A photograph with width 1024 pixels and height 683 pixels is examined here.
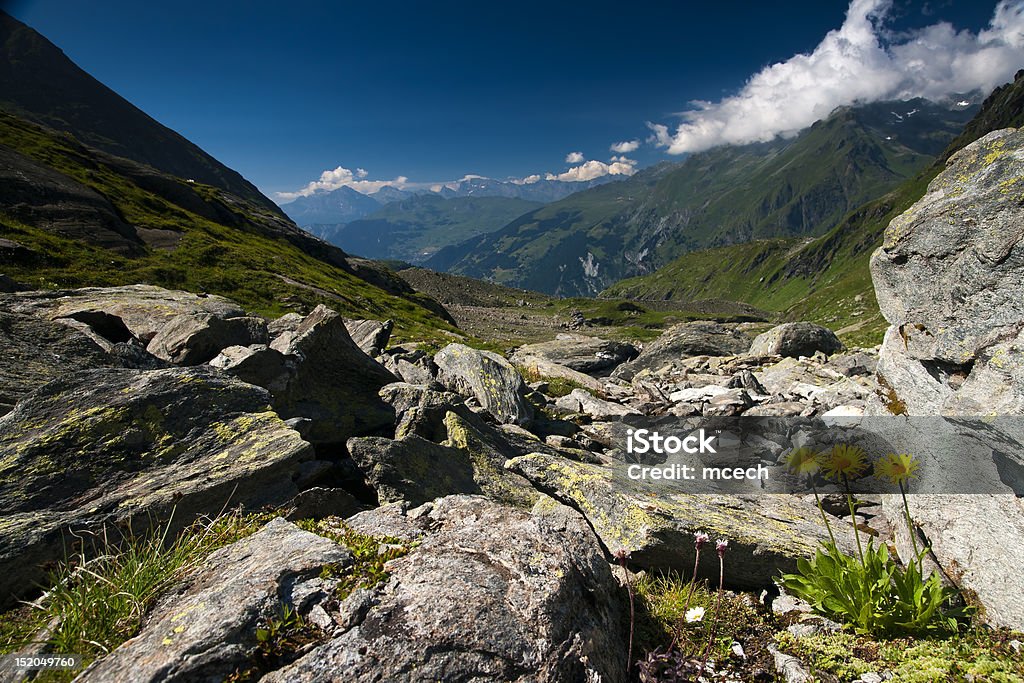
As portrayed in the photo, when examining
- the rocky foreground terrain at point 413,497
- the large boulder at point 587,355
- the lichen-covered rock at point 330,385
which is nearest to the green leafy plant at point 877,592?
the rocky foreground terrain at point 413,497

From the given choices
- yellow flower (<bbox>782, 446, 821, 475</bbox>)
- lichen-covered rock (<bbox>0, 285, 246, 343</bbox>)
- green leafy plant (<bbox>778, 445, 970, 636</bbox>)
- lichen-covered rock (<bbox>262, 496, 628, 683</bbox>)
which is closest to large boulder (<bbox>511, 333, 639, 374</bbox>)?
lichen-covered rock (<bbox>0, 285, 246, 343</bbox>)

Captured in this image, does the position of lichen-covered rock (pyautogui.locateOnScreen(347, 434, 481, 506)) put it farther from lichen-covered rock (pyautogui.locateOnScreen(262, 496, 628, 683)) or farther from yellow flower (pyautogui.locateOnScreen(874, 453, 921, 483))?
yellow flower (pyautogui.locateOnScreen(874, 453, 921, 483))

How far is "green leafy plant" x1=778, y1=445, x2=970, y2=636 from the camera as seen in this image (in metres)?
5.24

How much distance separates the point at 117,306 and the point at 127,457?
48.4 ft

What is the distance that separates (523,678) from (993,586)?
6.88 meters

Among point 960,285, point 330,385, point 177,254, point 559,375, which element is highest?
point 177,254

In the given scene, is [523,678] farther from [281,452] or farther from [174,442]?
[174,442]

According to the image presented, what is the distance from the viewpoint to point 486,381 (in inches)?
677

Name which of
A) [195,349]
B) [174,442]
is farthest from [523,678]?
[195,349]

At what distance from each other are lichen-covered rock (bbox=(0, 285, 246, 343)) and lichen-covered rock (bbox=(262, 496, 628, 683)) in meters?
13.5

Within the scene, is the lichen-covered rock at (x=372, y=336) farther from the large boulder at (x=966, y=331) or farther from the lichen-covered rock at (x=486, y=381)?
the large boulder at (x=966, y=331)

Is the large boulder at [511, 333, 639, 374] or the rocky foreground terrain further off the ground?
the rocky foreground terrain

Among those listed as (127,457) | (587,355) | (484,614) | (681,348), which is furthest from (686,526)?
(681,348)

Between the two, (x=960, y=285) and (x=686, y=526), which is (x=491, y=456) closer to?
(x=686, y=526)
